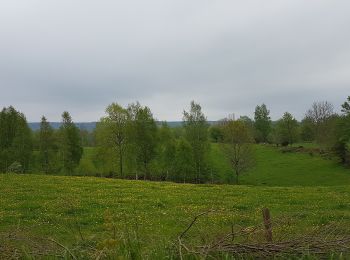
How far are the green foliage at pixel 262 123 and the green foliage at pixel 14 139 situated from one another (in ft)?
224

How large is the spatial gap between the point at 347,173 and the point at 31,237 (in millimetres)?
64875

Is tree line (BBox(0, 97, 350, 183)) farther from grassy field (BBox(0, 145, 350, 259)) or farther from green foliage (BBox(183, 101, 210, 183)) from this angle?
grassy field (BBox(0, 145, 350, 259))

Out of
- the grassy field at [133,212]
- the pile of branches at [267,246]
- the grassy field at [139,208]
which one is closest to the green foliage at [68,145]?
the grassy field at [133,212]

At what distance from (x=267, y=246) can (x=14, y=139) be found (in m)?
62.3

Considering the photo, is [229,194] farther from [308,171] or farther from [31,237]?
[308,171]

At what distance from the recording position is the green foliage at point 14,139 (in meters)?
62.6

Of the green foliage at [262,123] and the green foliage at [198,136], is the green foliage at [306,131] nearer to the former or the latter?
the green foliage at [262,123]

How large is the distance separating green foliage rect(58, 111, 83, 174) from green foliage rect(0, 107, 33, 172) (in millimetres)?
4999

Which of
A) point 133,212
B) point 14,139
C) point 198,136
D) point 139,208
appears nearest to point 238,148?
point 198,136

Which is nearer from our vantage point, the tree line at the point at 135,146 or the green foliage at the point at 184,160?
the tree line at the point at 135,146

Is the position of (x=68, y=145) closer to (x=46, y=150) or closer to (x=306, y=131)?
(x=46, y=150)

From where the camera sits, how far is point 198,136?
A: 67750 millimetres

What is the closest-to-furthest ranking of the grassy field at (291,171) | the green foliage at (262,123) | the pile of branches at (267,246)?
the pile of branches at (267,246) < the grassy field at (291,171) < the green foliage at (262,123)

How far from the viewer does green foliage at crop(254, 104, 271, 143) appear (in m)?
115
